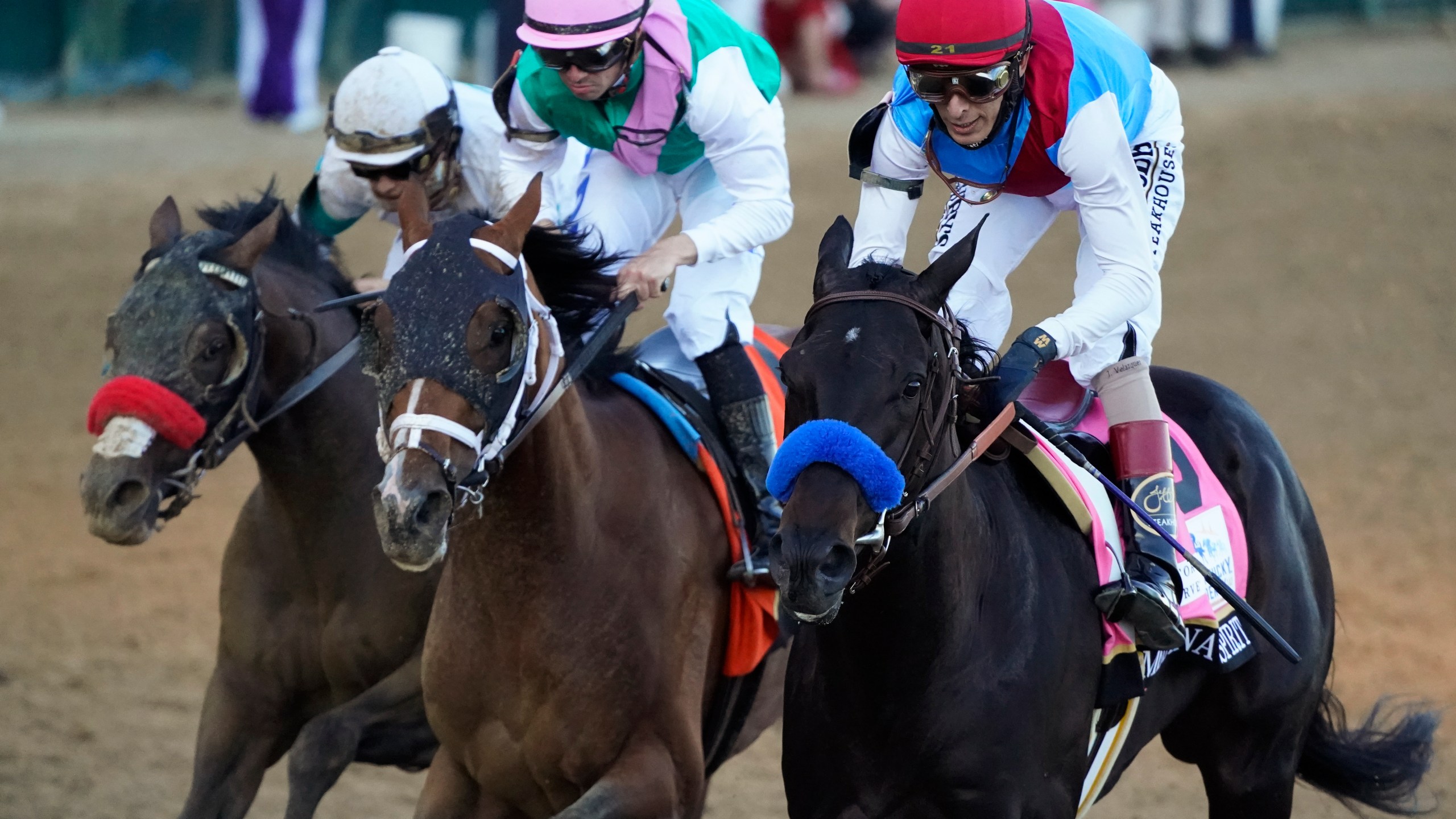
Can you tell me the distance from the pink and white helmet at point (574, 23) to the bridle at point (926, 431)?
119cm

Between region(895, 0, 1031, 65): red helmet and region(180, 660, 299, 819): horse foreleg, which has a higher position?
region(895, 0, 1031, 65): red helmet

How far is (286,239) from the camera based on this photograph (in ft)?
15.1

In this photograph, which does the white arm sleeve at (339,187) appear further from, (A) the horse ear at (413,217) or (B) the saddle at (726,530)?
(A) the horse ear at (413,217)

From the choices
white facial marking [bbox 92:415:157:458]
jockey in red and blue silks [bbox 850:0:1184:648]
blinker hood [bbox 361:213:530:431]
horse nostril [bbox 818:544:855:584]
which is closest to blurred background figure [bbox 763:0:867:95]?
jockey in red and blue silks [bbox 850:0:1184:648]

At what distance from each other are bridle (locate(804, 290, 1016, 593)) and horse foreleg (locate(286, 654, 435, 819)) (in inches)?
59.1

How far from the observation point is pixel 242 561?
439 cm

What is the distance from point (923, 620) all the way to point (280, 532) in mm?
1905

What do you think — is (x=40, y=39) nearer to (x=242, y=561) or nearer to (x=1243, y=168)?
(x=1243, y=168)

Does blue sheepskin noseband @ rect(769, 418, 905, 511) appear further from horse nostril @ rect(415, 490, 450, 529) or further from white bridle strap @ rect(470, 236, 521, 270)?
white bridle strap @ rect(470, 236, 521, 270)

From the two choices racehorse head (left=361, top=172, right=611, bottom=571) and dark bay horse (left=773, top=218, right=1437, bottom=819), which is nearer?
dark bay horse (left=773, top=218, right=1437, bottom=819)

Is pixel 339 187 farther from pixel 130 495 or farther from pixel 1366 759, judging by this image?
pixel 1366 759

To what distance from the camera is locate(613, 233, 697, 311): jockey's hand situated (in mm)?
3916

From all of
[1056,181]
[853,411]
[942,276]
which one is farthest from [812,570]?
[1056,181]

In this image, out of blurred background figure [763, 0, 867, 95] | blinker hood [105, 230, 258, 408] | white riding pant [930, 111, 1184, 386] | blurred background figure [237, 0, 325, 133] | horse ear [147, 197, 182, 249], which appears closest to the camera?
white riding pant [930, 111, 1184, 386]
